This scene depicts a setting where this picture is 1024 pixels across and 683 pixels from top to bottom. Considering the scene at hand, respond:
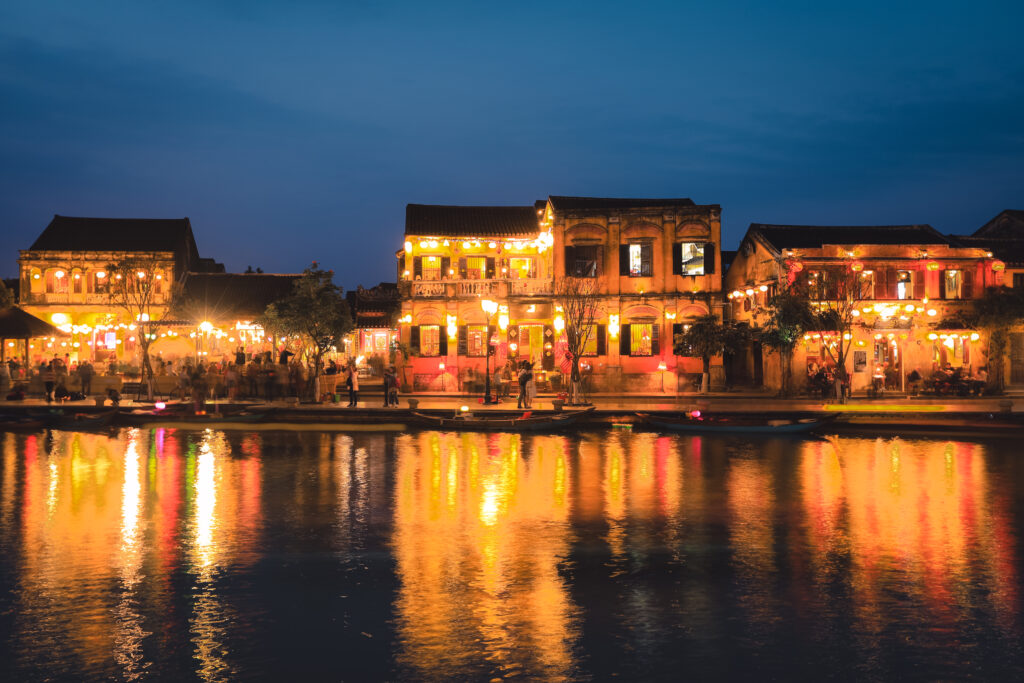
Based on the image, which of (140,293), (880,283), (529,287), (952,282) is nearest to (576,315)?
(529,287)

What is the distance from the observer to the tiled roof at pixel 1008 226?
4994 cm

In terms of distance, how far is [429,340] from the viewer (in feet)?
144

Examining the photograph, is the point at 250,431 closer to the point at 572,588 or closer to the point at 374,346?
the point at 572,588

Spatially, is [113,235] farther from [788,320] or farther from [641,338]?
[788,320]

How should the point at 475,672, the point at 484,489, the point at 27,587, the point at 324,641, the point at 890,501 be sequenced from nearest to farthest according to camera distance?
1. the point at 475,672
2. the point at 324,641
3. the point at 27,587
4. the point at 890,501
5. the point at 484,489

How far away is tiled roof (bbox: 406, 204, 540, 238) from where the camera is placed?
1788 inches

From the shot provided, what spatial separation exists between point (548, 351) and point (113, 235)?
32310 millimetres

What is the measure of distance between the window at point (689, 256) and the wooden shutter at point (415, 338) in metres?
12.4

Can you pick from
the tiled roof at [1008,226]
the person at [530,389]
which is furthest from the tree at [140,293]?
the tiled roof at [1008,226]

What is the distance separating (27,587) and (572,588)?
18.0ft

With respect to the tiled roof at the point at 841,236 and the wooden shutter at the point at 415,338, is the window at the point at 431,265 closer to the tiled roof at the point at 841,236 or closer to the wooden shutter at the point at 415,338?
the wooden shutter at the point at 415,338

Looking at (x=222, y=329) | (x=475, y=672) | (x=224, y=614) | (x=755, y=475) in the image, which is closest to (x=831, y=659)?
(x=475, y=672)

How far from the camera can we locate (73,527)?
41.3 ft

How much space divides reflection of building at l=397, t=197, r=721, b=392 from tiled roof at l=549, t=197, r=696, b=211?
0.29 feet
